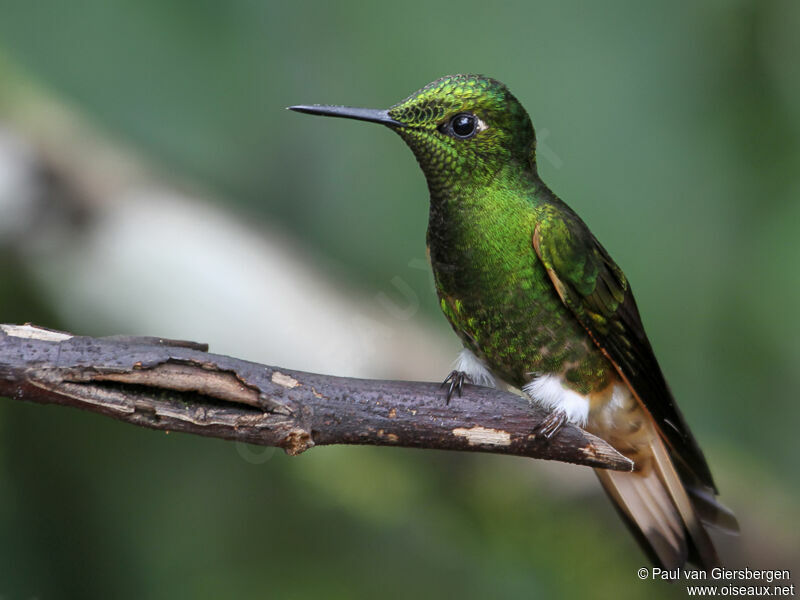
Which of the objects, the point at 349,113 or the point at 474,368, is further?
the point at 474,368

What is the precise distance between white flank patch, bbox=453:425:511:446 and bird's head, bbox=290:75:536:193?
0.43m

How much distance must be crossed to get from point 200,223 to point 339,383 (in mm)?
1305

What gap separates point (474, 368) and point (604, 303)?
1.01 ft

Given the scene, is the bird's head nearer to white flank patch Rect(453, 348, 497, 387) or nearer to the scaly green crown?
the scaly green crown

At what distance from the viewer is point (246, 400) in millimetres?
1219

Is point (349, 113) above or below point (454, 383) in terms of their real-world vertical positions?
above

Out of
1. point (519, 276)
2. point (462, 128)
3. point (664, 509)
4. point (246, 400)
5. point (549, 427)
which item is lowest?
point (664, 509)

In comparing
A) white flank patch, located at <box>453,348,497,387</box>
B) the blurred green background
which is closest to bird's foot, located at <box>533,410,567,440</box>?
white flank patch, located at <box>453,348,497,387</box>

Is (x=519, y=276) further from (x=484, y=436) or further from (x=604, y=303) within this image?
(x=484, y=436)

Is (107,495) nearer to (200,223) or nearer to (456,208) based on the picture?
(200,223)

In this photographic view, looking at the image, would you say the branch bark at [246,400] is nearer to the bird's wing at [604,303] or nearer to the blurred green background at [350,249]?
the bird's wing at [604,303]

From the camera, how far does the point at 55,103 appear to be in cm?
229

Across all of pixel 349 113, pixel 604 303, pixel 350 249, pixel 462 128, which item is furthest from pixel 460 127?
pixel 350 249

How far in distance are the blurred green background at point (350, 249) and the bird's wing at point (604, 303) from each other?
0.74 m
